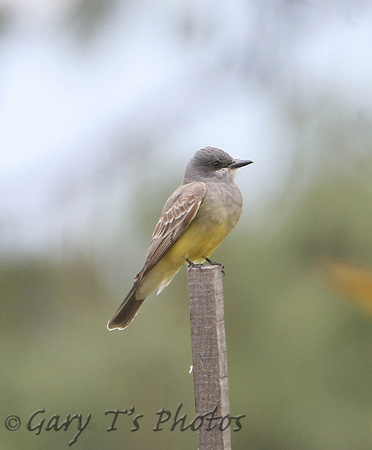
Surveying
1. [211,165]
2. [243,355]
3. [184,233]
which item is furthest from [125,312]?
[243,355]

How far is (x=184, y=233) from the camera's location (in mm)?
3203

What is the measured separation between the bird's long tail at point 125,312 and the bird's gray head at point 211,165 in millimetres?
580

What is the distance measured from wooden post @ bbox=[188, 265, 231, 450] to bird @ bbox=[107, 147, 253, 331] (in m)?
1.09

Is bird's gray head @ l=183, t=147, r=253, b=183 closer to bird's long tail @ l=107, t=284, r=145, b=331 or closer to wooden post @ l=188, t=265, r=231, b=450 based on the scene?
bird's long tail @ l=107, t=284, r=145, b=331

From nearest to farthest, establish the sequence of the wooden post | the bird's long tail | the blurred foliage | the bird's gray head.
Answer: the wooden post → the bird's long tail → the bird's gray head → the blurred foliage

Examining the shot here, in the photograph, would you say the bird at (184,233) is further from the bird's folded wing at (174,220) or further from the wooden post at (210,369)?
the wooden post at (210,369)

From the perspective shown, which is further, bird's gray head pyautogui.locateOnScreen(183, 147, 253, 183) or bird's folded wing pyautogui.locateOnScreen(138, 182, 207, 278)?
bird's gray head pyautogui.locateOnScreen(183, 147, 253, 183)

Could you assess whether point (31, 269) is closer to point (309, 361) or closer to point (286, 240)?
point (286, 240)

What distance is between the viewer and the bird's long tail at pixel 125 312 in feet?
10.2

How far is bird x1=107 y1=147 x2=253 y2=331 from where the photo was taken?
3152mm

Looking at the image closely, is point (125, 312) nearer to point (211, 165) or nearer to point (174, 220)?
point (174, 220)

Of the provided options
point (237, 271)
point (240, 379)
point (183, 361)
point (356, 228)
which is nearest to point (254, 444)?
point (240, 379)

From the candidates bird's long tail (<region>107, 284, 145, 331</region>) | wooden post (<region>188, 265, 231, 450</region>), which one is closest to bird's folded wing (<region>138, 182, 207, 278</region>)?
bird's long tail (<region>107, 284, 145, 331</region>)

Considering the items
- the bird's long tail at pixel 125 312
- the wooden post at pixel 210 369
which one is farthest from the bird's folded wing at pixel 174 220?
the wooden post at pixel 210 369
